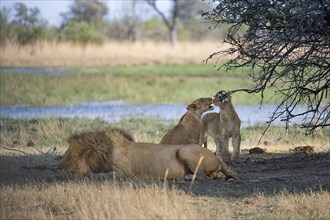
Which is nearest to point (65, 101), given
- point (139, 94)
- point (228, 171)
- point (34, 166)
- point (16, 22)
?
point (139, 94)

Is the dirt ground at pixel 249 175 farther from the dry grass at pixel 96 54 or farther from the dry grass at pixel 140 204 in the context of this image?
the dry grass at pixel 96 54

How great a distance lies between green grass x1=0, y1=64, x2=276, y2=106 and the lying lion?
44.6 ft

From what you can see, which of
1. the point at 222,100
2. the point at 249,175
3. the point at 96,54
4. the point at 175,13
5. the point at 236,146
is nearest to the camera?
the point at 249,175

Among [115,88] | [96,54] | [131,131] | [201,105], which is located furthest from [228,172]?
[96,54]

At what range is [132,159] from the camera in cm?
1049

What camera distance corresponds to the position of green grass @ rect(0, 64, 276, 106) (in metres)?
25.2

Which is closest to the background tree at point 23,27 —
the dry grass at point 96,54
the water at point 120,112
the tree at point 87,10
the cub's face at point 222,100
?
the dry grass at point 96,54

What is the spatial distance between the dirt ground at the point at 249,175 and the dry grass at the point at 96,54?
1709 centimetres

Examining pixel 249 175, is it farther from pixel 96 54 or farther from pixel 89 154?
pixel 96 54

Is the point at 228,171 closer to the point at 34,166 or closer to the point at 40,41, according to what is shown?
the point at 34,166

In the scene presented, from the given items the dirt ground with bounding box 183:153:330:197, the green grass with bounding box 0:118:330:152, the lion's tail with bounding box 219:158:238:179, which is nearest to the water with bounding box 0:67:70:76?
the green grass with bounding box 0:118:330:152

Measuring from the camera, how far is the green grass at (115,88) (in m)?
25.2

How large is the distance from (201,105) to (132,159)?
9.24 ft

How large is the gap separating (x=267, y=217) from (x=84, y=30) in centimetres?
3740
